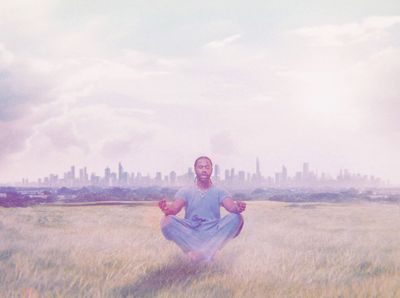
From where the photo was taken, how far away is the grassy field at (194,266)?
5.51 metres

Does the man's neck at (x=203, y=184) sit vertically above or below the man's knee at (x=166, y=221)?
above

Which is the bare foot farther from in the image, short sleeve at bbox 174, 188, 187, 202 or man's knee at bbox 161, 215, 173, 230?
short sleeve at bbox 174, 188, 187, 202

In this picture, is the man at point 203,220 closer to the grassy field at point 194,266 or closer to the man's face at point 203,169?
the man's face at point 203,169

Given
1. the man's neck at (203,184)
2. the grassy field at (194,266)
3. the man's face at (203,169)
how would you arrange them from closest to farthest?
the grassy field at (194,266), the man's face at (203,169), the man's neck at (203,184)

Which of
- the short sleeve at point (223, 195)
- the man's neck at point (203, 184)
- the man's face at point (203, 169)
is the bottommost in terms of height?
the short sleeve at point (223, 195)

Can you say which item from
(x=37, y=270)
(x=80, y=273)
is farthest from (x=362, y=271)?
(x=37, y=270)

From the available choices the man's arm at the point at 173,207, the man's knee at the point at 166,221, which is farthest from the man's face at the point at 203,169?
the man's knee at the point at 166,221

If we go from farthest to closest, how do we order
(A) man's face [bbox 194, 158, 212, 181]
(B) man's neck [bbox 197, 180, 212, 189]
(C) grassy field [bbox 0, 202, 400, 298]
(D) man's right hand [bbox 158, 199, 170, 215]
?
1. (B) man's neck [bbox 197, 180, 212, 189]
2. (A) man's face [bbox 194, 158, 212, 181]
3. (D) man's right hand [bbox 158, 199, 170, 215]
4. (C) grassy field [bbox 0, 202, 400, 298]

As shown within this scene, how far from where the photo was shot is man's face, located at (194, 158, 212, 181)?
662 cm

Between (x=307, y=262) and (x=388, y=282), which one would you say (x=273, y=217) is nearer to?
(x=307, y=262)

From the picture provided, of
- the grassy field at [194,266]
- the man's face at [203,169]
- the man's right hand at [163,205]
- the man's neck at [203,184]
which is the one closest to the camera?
the grassy field at [194,266]

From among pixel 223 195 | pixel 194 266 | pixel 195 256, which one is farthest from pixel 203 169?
pixel 194 266

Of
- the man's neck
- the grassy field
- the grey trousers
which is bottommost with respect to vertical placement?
the grassy field

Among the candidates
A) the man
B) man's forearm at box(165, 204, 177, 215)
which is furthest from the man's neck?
man's forearm at box(165, 204, 177, 215)
